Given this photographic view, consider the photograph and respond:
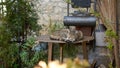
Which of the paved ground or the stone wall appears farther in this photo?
the stone wall

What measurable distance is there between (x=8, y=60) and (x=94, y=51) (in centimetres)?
197

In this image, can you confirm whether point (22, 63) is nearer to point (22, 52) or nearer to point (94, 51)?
point (22, 52)

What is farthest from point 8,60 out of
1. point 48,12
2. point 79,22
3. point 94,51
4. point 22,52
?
point 48,12

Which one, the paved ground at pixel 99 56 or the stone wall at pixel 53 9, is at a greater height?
the stone wall at pixel 53 9

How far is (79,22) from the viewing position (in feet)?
14.9

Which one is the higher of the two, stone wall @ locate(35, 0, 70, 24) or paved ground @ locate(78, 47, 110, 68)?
stone wall @ locate(35, 0, 70, 24)

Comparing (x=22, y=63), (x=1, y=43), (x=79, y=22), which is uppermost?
(x=79, y=22)

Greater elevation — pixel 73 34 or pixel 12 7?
pixel 12 7

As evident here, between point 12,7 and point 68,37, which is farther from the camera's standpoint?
point 12,7

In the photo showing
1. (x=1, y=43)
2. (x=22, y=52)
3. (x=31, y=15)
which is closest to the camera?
(x=1, y=43)

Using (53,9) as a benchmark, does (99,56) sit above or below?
below

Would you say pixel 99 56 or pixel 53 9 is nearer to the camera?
pixel 99 56

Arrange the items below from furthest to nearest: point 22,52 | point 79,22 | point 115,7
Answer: point 79,22 → point 22,52 → point 115,7

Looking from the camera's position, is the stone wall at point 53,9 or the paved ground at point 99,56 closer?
the paved ground at point 99,56
